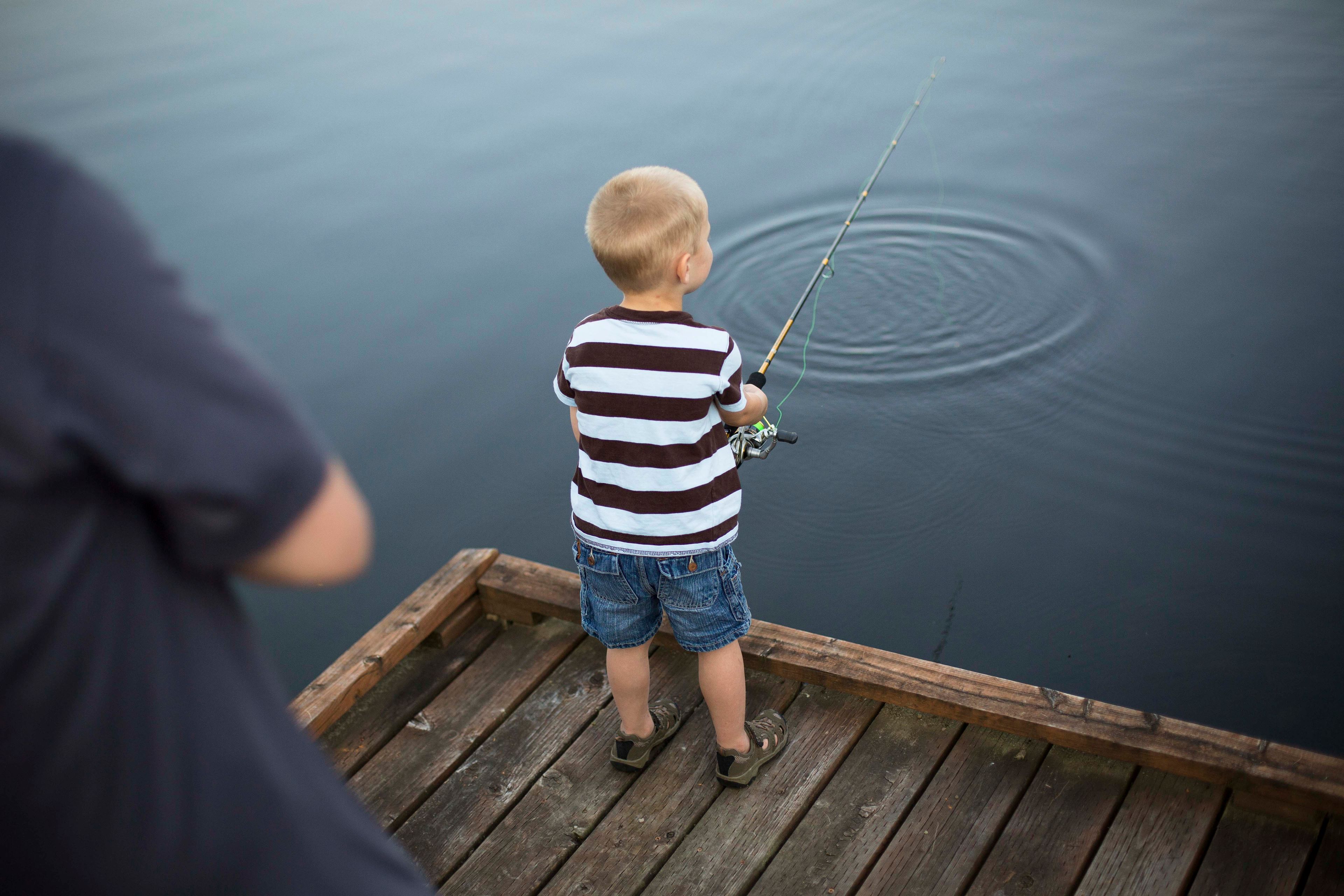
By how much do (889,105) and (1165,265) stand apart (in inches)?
73.3

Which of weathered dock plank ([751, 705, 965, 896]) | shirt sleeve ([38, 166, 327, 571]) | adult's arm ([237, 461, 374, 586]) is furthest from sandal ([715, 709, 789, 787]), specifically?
shirt sleeve ([38, 166, 327, 571])

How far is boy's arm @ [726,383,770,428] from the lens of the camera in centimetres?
152

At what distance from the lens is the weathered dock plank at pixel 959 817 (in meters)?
1.54

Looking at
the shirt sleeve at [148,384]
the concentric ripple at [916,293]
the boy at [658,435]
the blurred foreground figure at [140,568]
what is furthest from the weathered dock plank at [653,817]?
the concentric ripple at [916,293]

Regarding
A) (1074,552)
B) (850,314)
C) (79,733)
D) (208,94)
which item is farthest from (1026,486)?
(208,94)

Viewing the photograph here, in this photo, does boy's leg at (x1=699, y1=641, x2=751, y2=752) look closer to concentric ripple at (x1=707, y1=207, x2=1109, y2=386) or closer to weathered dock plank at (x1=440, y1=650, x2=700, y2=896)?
weathered dock plank at (x1=440, y1=650, x2=700, y2=896)

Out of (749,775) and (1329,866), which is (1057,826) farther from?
(749,775)

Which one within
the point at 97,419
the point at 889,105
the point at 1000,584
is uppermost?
the point at 97,419

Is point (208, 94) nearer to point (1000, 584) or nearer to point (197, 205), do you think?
point (197, 205)

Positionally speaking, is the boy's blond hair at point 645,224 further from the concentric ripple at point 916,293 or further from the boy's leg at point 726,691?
the concentric ripple at point 916,293

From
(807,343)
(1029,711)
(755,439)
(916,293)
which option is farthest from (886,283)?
(1029,711)

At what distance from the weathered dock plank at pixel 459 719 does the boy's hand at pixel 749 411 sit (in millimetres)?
717

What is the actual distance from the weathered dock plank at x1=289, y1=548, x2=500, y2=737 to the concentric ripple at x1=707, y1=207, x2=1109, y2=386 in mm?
1537

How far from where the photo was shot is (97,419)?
0.53 m
